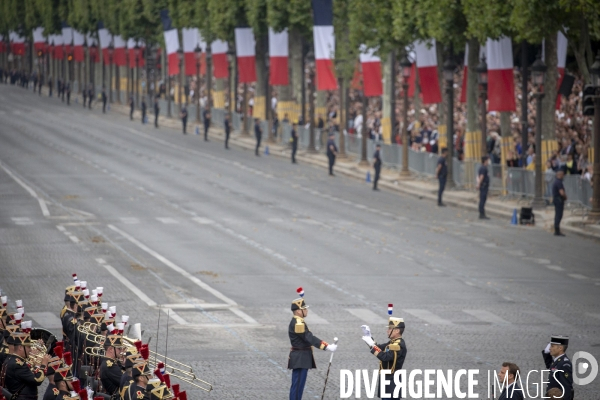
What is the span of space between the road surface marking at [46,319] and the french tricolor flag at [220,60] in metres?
51.4

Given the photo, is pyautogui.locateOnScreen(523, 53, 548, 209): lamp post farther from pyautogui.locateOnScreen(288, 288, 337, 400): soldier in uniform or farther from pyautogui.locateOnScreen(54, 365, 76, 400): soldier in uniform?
pyautogui.locateOnScreen(54, 365, 76, 400): soldier in uniform

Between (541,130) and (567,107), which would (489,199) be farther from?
(567,107)

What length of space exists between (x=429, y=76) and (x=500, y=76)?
23.3 ft

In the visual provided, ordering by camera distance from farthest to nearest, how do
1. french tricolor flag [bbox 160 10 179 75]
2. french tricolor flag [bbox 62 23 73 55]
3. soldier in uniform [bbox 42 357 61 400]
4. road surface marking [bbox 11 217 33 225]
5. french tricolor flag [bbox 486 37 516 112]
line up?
french tricolor flag [bbox 62 23 73 55] < french tricolor flag [bbox 160 10 179 75] < french tricolor flag [bbox 486 37 516 112] < road surface marking [bbox 11 217 33 225] < soldier in uniform [bbox 42 357 61 400]

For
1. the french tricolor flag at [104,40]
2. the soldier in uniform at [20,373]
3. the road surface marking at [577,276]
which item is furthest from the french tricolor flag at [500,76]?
the french tricolor flag at [104,40]

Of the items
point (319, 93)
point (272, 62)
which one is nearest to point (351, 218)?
point (272, 62)

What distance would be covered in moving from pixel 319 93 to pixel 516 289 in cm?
4287

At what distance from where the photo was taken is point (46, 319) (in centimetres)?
2428

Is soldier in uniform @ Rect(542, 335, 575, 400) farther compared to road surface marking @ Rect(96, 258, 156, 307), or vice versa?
road surface marking @ Rect(96, 258, 156, 307)

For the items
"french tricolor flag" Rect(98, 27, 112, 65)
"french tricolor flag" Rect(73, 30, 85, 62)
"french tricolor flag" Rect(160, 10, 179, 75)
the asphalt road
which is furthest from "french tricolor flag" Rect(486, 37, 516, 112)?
"french tricolor flag" Rect(73, 30, 85, 62)

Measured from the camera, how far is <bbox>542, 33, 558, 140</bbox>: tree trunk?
44719 mm

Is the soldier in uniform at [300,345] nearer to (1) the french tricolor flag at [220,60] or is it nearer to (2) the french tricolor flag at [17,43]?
(1) the french tricolor flag at [220,60]

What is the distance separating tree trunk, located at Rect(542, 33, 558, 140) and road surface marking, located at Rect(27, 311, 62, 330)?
24.7 m

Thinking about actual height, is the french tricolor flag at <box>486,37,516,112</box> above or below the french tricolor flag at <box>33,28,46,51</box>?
below
